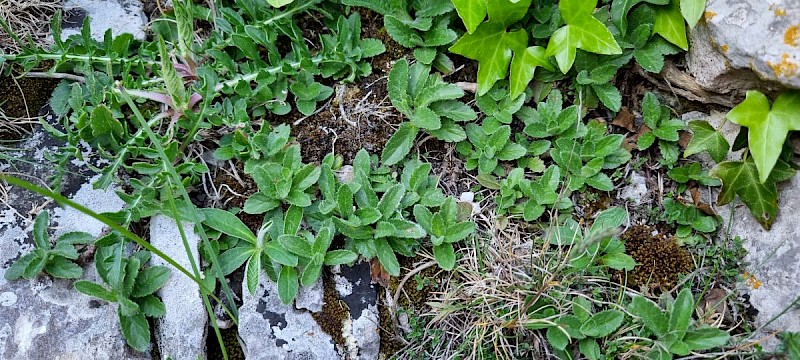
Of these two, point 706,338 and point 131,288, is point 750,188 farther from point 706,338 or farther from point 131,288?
point 131,288

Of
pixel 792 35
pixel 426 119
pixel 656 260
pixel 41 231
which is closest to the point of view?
pixel 792 35

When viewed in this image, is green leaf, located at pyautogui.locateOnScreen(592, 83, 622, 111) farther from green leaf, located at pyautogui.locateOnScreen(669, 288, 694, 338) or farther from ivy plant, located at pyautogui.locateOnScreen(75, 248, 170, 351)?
ivy plant, located at pyautogui.locateOnScreen(75, 248, 170, 351)

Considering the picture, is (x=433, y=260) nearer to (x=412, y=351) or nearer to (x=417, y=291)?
(x=417, y=291)

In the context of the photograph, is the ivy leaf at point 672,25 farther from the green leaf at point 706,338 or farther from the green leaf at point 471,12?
the green leaf at point 706,338

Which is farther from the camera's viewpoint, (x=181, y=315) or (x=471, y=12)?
(x=471, y=12)

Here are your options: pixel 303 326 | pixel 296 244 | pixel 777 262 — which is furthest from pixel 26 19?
pixel 777 262

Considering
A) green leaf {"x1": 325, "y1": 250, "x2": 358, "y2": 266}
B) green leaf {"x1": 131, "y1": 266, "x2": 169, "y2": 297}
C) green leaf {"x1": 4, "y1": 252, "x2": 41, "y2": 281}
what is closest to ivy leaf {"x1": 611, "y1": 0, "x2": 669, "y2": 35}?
green leaf {"x1": 325, "y1": 250, "x2": 358, "y2": 266}
